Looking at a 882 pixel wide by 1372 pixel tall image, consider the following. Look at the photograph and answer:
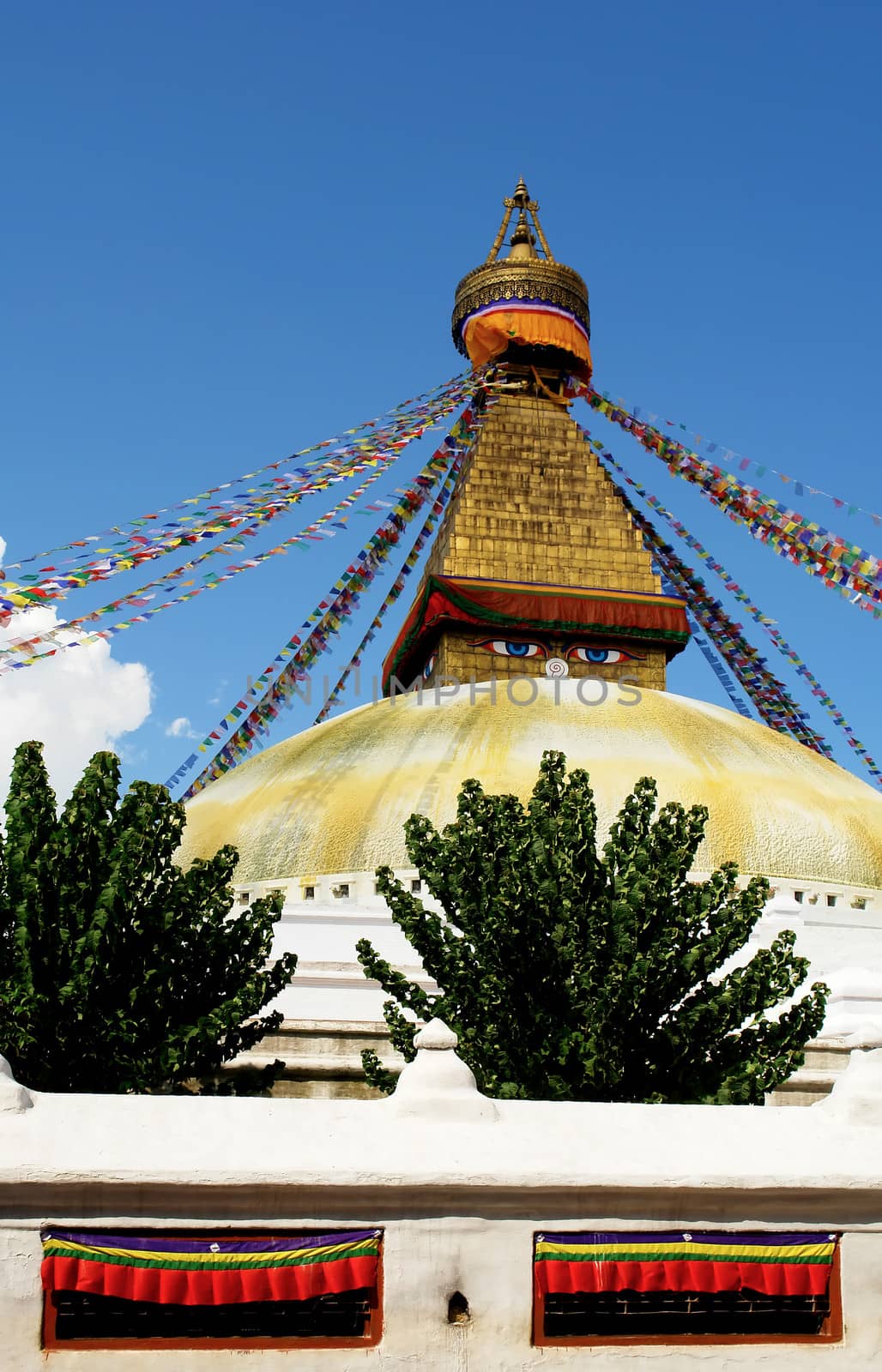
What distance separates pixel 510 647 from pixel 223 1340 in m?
15.7

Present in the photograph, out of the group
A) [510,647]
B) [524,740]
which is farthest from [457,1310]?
[510,647]

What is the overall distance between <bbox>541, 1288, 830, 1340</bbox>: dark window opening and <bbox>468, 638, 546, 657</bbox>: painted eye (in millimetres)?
15118

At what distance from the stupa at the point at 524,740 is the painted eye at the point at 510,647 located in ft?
0.09

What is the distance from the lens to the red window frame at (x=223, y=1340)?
4.79 m

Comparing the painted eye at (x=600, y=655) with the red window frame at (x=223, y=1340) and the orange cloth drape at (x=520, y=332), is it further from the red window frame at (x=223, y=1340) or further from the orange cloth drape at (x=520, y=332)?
the red window frame at (x=223, y=1340)

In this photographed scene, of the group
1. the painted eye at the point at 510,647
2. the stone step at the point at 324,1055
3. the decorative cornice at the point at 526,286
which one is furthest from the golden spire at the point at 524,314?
the stone step at the point at 324,1055

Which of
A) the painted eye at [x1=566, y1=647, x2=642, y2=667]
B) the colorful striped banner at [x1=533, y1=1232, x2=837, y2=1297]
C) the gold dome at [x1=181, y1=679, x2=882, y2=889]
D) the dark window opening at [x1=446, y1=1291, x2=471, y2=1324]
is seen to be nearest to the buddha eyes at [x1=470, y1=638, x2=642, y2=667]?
the painted eye at [x1=566, y1=647, x2=642, y2=667]

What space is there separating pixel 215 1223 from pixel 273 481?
499 inches

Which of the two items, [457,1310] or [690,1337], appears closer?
[457,1310]

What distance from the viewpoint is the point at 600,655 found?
20406 mm

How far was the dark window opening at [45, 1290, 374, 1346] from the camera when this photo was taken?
4844mm

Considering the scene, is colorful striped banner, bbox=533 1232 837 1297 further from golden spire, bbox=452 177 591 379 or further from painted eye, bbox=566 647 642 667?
golden spire, bbox=452 177 591 379

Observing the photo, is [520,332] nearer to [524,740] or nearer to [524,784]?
[524,740]

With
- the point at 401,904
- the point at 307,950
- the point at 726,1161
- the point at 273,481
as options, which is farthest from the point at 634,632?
the point at 726,1161
